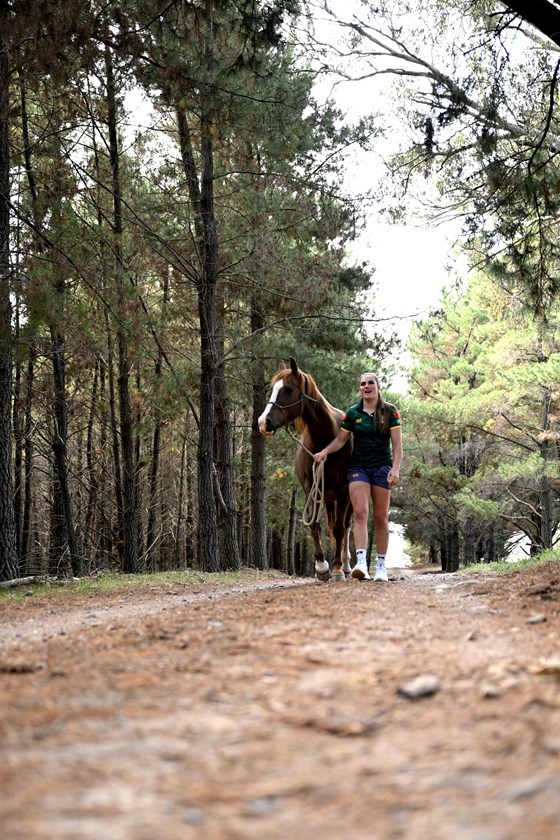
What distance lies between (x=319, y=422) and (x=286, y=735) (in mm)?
7075

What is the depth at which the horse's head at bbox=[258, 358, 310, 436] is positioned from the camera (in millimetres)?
8562

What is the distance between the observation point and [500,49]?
7.95 meters

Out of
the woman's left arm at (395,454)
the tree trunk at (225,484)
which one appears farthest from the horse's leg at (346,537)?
the tree trunk at (225,484)

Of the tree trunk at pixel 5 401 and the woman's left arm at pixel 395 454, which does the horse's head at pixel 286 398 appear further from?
the tree trunk at pixel 5 401

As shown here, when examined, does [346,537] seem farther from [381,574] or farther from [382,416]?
[382,416]

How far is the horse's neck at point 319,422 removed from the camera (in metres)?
8.99

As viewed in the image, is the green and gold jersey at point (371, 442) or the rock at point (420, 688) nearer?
the rock at point (420, 688)

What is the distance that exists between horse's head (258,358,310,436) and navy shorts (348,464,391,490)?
98 centimetres

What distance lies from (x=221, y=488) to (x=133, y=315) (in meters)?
6.69

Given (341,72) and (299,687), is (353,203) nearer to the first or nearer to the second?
(341,72)

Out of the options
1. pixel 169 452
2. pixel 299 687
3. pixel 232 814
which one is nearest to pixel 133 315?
pixel 299 687

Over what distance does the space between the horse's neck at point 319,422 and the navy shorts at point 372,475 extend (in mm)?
777

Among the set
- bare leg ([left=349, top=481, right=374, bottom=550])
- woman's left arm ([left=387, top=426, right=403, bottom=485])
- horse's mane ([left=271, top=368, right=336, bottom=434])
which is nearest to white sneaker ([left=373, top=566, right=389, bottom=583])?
bare leg ([left=349, top=481, right=374, bottom=550])

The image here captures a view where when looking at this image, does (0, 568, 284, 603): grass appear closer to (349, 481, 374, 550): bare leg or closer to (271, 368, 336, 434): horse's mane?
(271, 368, 336, 434): horse's mane
